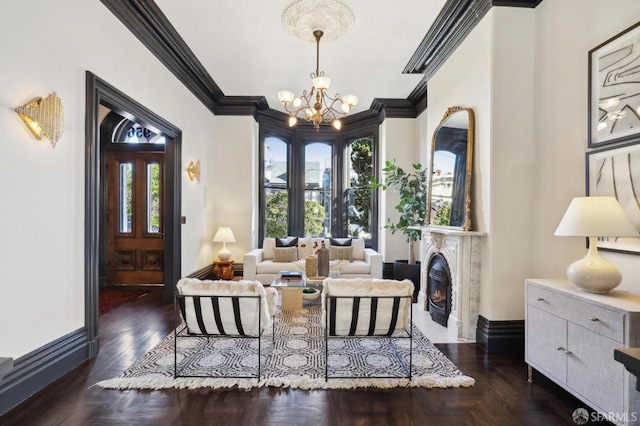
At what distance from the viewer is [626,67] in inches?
88.0

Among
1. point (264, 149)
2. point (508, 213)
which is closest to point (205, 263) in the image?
point (264, 149)

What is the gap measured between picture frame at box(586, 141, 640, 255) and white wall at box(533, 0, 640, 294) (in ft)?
0.34

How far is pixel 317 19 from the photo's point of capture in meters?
3.53

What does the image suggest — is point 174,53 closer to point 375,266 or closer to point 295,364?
point 295,364

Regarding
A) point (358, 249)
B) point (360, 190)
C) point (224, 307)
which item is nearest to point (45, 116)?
point (224, 307)

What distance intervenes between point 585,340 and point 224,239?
16.0ft

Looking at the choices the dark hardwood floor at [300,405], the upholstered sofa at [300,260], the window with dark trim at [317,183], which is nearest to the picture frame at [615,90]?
the dark hardwood floor at [300,405]

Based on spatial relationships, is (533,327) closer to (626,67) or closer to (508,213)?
(508,213)

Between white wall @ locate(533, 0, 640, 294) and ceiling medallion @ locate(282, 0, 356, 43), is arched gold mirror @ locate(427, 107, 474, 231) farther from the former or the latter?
ceiling medallion @ locate(282, 0, 356, 43)

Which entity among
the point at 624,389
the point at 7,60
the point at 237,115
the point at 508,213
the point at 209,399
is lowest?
the point at 209,399

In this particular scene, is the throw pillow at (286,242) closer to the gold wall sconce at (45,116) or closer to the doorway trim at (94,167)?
the doorway trim at (94,167)

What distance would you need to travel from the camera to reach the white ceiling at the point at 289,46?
136 inches

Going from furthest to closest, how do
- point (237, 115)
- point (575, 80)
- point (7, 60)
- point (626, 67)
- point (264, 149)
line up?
point (264, 149), point (237, 115), point (575, 80), point (626, 67), point (7, 60)

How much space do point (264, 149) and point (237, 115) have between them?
931 millimetres
